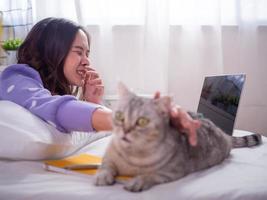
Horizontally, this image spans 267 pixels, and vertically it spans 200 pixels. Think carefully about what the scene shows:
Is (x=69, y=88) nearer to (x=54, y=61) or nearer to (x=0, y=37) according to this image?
(x=54, y=61)

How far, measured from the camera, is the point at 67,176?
0.80 meters

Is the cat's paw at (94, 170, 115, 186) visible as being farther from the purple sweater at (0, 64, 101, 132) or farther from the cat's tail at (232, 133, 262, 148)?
the cat's tail at (232, 133, 262, 148)

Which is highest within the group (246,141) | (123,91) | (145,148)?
(123,91)

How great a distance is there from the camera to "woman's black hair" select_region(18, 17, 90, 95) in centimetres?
134

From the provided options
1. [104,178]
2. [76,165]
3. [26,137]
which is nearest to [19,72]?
[26,137]

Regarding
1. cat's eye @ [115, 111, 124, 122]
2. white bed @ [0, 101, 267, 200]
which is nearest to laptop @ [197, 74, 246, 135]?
white bed @ [0, 101, 267, 200]

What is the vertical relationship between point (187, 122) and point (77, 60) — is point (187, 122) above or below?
below

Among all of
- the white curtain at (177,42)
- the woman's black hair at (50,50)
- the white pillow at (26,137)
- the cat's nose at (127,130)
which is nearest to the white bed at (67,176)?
the white pillow at (26,137)

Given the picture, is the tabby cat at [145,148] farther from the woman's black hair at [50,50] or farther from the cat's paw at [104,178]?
the woman's black hair at [50,50]

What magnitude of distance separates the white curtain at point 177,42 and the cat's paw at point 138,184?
1236 mm

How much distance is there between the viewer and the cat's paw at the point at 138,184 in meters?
0.68

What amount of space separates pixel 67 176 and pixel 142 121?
0.23m

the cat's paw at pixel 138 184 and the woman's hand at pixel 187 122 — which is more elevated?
the woman's hand at pixel 187 122

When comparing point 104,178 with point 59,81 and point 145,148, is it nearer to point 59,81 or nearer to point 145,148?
point 145,148
